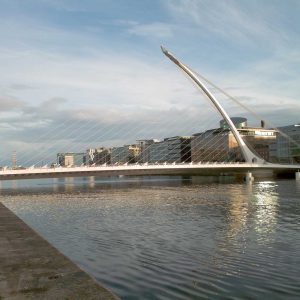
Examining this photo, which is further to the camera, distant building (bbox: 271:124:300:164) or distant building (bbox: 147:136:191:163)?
distant building (bbox: 147:136:191:163)

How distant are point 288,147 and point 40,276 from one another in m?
120

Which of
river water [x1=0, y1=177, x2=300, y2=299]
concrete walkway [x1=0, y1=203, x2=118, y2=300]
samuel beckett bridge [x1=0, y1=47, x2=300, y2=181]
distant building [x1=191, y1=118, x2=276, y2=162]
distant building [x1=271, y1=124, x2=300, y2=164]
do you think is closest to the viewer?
concrete walkway [x1=0, y1=203, x2=118, y2=300]

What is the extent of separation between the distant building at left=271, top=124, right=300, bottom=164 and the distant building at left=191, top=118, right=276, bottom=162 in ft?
37.7

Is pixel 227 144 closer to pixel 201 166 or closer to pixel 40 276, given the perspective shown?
pixel 201 166

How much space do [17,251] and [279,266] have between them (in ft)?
22.5

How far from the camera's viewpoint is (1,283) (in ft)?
25.4

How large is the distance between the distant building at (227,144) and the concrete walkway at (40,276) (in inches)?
4924

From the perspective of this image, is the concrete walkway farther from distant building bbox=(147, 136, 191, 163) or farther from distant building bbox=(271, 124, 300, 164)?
distant building bbox=(147, 136, 191, 163)

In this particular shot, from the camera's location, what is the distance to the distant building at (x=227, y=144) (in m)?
142

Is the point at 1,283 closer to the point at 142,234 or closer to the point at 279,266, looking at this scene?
the point at 279,266

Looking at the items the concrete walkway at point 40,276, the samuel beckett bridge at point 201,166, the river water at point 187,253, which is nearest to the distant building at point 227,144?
the samuel beckett bridge at point 201,166

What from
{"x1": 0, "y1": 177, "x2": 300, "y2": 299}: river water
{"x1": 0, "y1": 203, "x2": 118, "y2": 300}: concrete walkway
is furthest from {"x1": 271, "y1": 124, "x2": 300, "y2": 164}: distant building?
{"x1": 0, "y1": 203, "x2": 118, "y2": 300}: concrete walkway

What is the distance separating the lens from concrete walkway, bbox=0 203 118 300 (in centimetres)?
696

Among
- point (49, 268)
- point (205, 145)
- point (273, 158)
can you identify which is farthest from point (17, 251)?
point (205, 145)
